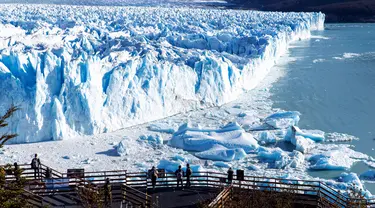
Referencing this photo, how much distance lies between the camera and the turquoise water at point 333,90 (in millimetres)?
15008

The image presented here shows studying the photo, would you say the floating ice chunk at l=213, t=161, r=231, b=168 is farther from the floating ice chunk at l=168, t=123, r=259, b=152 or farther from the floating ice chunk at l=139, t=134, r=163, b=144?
the floating ice chunk at l=139, t=134, r=163, b=144

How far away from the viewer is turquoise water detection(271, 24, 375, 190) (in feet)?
49.2

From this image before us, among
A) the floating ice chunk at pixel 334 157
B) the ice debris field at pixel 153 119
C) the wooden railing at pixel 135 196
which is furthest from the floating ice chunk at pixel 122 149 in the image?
the floating ice chunk at pixel 334 157

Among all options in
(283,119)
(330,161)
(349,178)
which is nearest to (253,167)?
(330,161)

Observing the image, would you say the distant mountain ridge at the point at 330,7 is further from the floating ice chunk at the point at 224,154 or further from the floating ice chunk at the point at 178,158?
the floating ice chunk at the point at 178,158

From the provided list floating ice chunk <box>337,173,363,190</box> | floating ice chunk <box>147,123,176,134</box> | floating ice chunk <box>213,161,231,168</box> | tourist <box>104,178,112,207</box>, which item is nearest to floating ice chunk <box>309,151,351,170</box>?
floating ice chunk <box>337,173,363,190</box>

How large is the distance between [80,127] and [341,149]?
731 cm

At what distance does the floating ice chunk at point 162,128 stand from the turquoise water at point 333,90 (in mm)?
4080

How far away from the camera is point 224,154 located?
12273 millimetres

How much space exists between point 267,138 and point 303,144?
1179mm

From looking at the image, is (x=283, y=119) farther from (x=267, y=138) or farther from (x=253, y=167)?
(x=253, y=167)

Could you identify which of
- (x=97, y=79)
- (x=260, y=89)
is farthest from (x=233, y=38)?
(x=97, y=79)

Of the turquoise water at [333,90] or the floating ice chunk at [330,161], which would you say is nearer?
the floating ice chunk at [330,161]

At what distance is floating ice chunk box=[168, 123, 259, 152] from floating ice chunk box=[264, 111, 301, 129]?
1.56m
